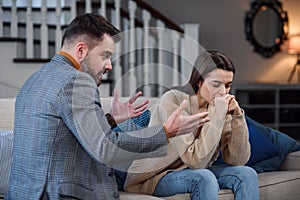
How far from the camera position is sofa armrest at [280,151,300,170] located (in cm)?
299

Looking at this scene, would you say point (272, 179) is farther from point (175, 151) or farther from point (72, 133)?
point (72, 133)

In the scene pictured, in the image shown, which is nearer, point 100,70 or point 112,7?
point 100,70

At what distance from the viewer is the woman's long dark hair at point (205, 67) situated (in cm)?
235

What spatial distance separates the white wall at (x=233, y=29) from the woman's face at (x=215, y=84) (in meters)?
3.87

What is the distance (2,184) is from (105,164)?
2.09ft

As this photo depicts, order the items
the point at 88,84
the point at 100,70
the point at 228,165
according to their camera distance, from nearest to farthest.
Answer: the point at 88,84 → the point at 100,70 → the point at 228,165

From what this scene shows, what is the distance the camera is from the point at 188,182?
86.7 inches

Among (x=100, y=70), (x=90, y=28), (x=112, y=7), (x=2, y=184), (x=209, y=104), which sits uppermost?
(x=112, y=7)

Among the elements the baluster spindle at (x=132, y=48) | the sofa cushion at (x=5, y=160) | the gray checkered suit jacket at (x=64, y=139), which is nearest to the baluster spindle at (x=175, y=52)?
the baluster spindle at (x=132, y=48)

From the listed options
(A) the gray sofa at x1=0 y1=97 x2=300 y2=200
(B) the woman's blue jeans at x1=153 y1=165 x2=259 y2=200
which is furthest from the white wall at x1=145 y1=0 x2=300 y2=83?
(B) the woman's blue jeans at x1=153 y1=165 x2=259 y2=200

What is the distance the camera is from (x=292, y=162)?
301 centimetres

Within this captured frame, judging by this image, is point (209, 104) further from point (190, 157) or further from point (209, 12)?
point (209, 12)

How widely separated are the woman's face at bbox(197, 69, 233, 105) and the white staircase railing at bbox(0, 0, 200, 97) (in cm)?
195

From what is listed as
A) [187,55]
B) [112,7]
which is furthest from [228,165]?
[112,7]
